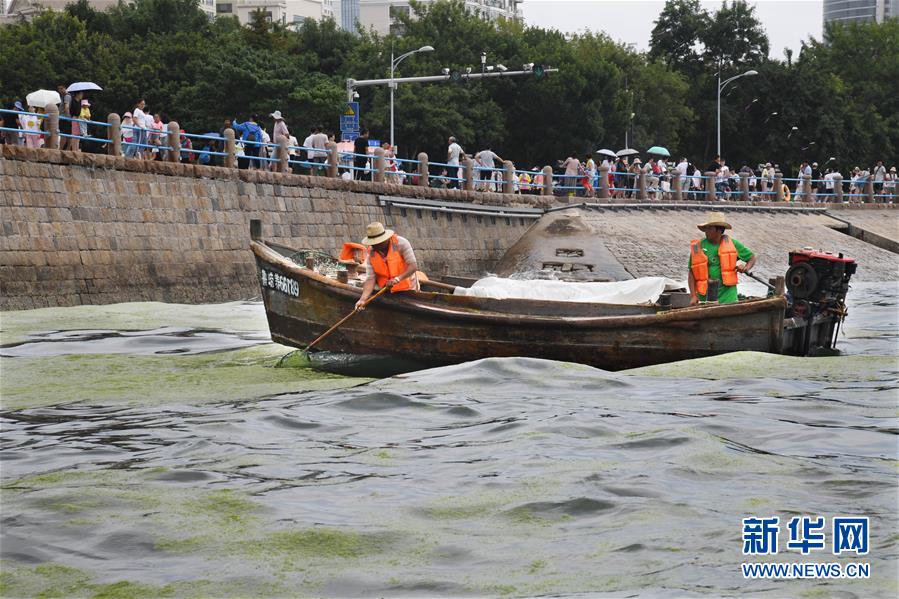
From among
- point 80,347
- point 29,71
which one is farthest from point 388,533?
point 29,71

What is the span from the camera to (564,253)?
3067 centimetres

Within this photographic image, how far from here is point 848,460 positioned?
26.9ft

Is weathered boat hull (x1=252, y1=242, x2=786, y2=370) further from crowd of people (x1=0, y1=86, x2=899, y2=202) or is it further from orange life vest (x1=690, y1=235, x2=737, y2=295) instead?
crowd of people (x1=0, y1=86, x2=899, y2=202)

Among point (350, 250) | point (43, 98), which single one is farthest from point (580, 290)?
point (43, 98)

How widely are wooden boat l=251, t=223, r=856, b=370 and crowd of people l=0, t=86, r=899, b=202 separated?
7.09 meters

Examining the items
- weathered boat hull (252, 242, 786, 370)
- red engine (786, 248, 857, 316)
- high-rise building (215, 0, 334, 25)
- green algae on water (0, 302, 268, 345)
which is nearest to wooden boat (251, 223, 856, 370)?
weathered boat hull (252, 242, 786, 370)

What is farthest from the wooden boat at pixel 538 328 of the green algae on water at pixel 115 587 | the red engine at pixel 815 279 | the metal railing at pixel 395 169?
the green algae on water at pixel 115 587

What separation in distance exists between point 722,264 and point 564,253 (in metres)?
17.8

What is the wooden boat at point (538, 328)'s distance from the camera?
12.2 m

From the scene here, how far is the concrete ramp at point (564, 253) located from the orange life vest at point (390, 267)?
52.2 feet

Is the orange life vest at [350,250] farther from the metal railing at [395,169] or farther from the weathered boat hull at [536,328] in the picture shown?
the metal railing at [395,169]

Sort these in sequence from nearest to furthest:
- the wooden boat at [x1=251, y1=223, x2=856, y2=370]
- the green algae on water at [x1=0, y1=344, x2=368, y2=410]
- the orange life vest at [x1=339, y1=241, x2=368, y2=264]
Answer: the green algae on water at [x1=0, y1=344, x2=368, y2=410], the wooden boat at [x1=251, y1=223, x2=856, y2=370], the orange life vest at [x1=339, y1=241, x2=368, y2=264]

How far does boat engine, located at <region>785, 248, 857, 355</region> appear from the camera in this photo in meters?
13.4

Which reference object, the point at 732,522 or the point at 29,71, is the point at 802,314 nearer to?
the point at 732,522
